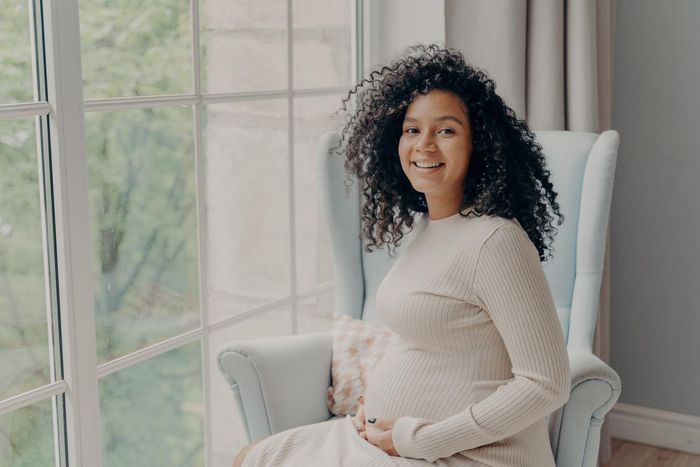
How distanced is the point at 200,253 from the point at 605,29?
132 cm

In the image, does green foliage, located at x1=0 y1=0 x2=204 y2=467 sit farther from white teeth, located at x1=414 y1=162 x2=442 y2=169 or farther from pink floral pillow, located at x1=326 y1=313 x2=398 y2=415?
white teeth, located at x1=414 y1=162 x2=442 y2=169

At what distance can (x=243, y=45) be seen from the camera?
2.31m

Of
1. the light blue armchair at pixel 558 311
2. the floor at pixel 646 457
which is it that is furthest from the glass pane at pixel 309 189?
the floor at pixel 646 457

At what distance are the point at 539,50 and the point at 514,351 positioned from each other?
1.27 metres

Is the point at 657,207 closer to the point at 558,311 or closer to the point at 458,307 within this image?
the point at 558,311

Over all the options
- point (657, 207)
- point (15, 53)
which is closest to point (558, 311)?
point (657, 207)

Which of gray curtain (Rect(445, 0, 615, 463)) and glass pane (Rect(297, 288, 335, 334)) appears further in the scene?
glass pane (Rect(297, 288, 335, 334))

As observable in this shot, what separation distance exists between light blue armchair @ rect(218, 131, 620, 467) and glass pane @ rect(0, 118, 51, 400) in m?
0.38

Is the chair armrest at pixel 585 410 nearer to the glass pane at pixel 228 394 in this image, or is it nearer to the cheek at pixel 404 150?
the cheek at pixel 404 150

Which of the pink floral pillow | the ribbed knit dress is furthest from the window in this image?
the ribbed knit dress

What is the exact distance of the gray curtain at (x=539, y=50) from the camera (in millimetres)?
2561

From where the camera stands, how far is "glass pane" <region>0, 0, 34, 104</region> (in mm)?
1715

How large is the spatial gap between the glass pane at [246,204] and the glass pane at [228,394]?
5 cm

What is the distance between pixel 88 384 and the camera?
1941 mm
